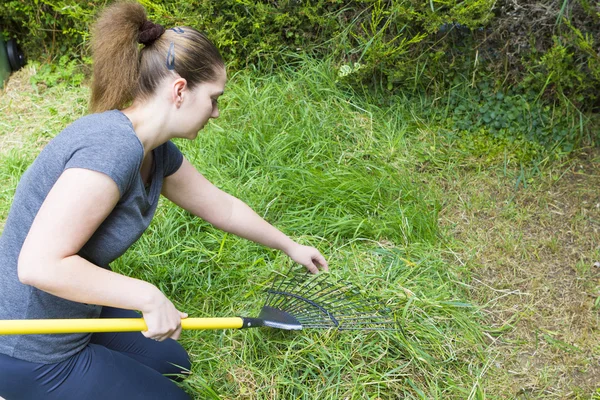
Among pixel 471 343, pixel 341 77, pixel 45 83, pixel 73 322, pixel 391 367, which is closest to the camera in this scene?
pixel 73 322

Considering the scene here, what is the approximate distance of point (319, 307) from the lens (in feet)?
8.39

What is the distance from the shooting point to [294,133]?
3.71 metres

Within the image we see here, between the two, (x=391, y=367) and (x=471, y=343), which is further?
(x=471, y=343)

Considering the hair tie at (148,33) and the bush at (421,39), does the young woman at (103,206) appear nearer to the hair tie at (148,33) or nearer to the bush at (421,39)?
the hair tie at (148,33)

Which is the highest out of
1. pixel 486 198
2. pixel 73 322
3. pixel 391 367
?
pixel 73 322

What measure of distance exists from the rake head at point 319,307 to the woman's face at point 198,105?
2.80 ft

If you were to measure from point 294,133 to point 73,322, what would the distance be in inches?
83.8

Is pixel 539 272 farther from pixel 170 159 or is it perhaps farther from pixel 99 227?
pixel 99 227

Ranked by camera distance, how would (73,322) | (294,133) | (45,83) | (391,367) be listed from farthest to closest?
(45,83) → (294,133) → (391,367) → (73,322)

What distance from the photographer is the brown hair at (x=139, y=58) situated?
1888mm

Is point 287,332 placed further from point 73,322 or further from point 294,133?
point 294,133

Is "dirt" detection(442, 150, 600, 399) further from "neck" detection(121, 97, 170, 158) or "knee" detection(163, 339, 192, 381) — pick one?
"neck" detection(121, 97, 170, 158)

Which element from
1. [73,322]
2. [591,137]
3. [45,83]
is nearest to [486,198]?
[591,137]

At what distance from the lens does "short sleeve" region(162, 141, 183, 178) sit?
216cm
